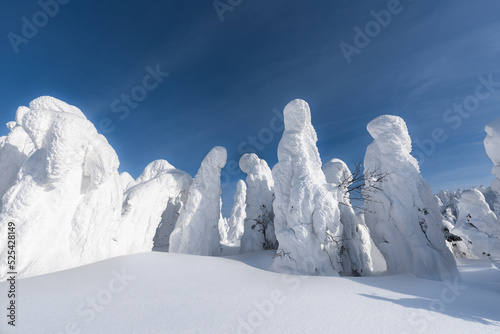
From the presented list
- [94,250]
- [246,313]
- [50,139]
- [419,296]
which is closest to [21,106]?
[50,139]

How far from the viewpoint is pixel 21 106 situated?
14430 mm

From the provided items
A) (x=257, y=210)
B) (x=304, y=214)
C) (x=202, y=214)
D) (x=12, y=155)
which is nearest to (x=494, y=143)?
(x=304, y=214)

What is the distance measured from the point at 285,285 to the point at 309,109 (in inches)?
306

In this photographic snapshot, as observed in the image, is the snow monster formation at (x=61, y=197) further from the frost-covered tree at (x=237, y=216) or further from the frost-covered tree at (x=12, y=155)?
the frost-covered tree at (x=237, y=216)

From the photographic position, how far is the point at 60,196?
740 centimetres

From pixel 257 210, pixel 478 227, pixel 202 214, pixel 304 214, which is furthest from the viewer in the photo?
pixel 478 227

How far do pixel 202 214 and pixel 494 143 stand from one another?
41.2 ft

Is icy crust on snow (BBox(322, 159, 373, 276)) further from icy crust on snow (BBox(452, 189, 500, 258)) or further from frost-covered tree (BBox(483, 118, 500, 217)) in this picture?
icy crust on snow (BBox(452, 189, 500, 258))

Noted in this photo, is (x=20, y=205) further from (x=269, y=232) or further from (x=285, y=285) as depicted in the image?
(x=269, y=232)

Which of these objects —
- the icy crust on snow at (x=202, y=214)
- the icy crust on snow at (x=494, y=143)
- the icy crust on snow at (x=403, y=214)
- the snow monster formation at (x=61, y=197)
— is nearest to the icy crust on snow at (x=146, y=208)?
the snow monster formation at (x=61, y=197)

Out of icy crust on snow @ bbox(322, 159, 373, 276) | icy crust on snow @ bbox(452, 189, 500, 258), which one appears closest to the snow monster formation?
icy crust on snow @ bbox(322, 159, 373, 276)

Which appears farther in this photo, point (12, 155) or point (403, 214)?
point (12, 155)

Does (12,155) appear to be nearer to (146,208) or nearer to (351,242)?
(146,208)

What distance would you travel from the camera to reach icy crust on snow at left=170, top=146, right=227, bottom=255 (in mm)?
11758
